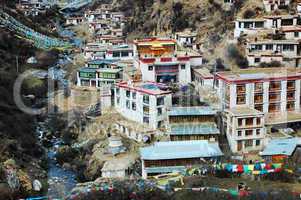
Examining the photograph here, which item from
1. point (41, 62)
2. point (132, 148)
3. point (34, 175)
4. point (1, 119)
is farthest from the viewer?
point (41, 62)

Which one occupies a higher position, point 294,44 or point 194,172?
point 294,44

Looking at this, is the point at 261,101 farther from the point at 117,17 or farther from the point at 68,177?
the point at 117,17

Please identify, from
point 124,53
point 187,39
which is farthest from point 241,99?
point 124,53

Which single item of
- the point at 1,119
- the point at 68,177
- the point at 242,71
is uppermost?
the point at 242,71

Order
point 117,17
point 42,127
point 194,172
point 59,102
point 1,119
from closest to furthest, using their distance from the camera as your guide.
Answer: point 194,172, point 1,119, point 42,127, point 59,102, point 117,17

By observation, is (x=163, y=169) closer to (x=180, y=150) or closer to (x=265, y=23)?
(x=180, y=150)

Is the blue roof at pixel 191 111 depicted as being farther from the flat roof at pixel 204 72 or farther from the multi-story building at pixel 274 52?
the multi-story building at pixel 274 52

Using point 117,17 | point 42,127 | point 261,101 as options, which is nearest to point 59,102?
point 42,127

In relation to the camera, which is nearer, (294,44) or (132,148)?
(132,148)
